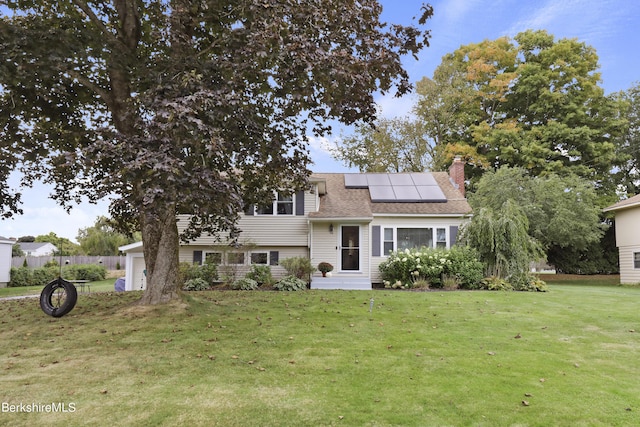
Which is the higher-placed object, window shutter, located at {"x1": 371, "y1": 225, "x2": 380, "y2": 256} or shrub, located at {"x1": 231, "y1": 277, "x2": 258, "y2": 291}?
window shutter, located at {"x1": 371, "y1": 225, "x2": 380, "y2": 256}

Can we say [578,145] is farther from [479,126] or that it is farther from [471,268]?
[471,268]

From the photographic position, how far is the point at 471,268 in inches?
581

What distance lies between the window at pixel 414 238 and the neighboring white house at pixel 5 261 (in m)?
21.0

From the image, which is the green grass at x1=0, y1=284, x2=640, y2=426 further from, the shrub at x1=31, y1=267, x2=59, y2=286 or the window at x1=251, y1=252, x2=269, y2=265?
the shrub at x1=31, y1=267, x2=59, y2=286

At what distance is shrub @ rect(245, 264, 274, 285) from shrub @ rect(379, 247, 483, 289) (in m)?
4.34

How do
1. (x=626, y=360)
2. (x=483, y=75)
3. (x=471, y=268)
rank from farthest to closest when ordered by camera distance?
1. (x=483, y=75)
2. (x=471, y=268)
3. (x=626, y=360)

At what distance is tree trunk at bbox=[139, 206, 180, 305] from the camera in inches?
368

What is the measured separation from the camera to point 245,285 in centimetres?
1454

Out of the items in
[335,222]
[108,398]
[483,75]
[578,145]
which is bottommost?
[108,398]

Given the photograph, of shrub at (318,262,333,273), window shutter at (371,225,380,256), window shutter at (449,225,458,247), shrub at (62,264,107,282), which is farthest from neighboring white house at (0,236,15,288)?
window shutter at (449,225,458,247)

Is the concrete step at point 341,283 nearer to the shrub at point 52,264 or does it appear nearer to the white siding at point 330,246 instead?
the white siding at point 330,246

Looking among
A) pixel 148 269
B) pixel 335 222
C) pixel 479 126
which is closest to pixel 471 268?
pixel 335 222

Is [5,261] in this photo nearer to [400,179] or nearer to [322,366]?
[400,179]

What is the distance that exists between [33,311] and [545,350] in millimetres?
10710
